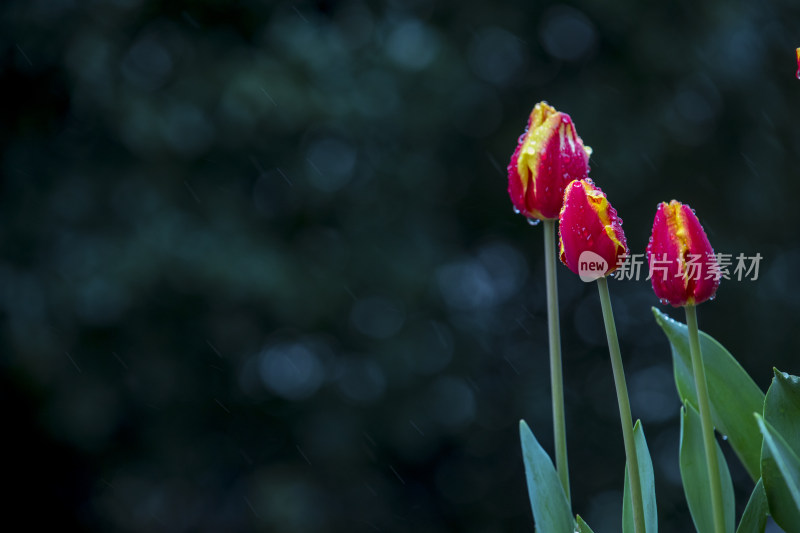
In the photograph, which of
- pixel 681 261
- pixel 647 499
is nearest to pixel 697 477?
pixel 647 499

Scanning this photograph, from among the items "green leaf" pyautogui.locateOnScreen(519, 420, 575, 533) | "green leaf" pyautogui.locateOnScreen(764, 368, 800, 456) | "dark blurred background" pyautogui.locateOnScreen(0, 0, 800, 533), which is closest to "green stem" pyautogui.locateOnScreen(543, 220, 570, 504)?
"green leaf" pyautogui.locateOnScreen(519, 420, 575, 533)

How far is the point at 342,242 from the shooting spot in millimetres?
3037

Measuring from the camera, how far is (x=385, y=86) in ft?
9.97

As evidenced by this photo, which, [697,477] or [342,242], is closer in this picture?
[697,477]

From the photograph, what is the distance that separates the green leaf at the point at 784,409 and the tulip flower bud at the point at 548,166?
0.19 m

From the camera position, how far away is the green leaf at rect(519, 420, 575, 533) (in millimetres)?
588

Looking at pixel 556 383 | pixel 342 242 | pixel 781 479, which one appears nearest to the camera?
pixel 781 479

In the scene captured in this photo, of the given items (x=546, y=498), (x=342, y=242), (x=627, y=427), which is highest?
(x=627, y=427)

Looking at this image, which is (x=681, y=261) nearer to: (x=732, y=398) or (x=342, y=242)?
(x=732, y=398)

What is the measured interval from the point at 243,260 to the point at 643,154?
1.39 m

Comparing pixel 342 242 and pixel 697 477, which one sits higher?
pixel 697 477
